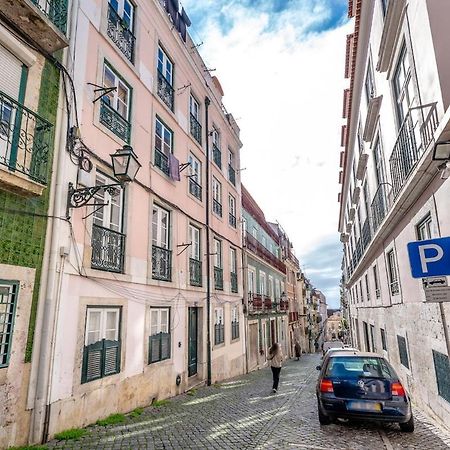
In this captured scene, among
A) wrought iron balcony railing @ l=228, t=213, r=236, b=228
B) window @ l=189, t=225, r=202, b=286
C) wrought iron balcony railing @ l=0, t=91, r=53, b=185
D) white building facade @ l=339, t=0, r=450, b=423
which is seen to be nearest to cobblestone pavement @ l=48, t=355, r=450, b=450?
white building facade @ l=339, t=0, r=450, b=423

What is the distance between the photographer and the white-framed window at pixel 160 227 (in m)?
9.89

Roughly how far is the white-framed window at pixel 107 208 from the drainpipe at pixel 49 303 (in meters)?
1.01

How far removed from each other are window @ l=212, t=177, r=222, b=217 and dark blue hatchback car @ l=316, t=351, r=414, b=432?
905 centimetres

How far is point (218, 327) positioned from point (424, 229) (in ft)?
28.1

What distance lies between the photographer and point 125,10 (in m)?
9.62

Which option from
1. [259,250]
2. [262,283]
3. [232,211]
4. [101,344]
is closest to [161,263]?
[101,344]

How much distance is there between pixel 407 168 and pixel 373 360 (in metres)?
4.15

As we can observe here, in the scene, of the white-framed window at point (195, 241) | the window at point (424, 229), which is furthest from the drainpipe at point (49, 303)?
the window at point (424, 229)

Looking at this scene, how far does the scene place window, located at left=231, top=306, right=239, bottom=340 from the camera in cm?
1557

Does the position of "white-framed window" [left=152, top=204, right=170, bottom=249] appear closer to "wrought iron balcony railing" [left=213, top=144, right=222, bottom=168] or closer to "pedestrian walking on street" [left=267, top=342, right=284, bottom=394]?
"pedestrian walking on street" [left=267, top=342, right=284, bottom=394]

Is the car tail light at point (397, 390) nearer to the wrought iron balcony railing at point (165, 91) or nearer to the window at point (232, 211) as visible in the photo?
the wrought iron balcony railing at point (165, 91)

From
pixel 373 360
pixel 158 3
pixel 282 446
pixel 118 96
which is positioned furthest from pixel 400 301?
pixel 158 3

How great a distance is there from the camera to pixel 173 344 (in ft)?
Result: 32.7

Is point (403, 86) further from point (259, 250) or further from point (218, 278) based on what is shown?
point (259, 250)
